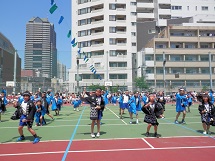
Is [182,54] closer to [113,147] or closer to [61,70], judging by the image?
[61,70]

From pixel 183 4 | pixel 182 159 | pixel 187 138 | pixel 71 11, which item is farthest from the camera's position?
pixel 183 4

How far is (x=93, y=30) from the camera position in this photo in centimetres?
6122

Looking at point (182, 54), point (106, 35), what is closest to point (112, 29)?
point (106, 35)

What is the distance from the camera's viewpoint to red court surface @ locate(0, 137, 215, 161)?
700 centimetres

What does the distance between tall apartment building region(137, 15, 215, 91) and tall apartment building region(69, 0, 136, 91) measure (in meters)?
5.17

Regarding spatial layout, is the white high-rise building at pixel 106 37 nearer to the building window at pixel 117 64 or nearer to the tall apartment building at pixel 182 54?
the building window at pixel 117 64

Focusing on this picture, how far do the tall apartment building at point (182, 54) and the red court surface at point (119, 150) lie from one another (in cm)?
4560

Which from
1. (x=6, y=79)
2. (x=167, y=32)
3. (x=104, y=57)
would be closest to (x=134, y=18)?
(x=167, y=32)

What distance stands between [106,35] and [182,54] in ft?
60.7

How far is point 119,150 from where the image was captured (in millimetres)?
7777

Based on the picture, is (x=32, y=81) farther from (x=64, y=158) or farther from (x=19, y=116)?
(x=64, y=158)

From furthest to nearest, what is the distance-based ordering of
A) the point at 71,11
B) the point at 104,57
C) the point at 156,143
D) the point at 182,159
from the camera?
the point at 71,11 < the point at 104,57 < the point at 156,143 < the point at 182,159

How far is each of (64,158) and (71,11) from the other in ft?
195

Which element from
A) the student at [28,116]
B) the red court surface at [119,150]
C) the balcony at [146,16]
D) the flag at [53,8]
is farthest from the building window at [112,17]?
the red court surface at [119,150]
